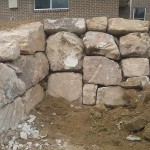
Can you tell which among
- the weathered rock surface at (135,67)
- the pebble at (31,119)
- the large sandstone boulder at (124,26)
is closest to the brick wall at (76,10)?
the large sandstone boulder at (124,26)

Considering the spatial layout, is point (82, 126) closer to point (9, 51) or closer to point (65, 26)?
point (9, 51)

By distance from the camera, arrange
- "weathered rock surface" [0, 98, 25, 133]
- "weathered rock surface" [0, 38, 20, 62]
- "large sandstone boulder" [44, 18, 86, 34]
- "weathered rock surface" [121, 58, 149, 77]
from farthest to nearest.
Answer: "large sandstone boulder" [44, 18, 86, 34] → "weathered rock surface" [121, 58, 149, 77] → "weathered rock surface" [0, 38, 20, 62] → "weathered rock surface" [0, 98, 25, 133]

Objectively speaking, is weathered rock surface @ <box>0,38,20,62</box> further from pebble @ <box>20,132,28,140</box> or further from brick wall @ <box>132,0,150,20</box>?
brick wall @ <box>132,0,150,20</box>

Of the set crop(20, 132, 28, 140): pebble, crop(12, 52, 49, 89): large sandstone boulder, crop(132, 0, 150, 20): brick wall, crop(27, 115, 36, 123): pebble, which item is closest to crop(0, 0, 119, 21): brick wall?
crop(12, 52, 49, 89): large sandstone boulder

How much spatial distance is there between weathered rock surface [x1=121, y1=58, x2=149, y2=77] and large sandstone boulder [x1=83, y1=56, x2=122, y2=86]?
0.49 feet

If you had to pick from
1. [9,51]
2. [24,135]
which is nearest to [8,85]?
[9,51]

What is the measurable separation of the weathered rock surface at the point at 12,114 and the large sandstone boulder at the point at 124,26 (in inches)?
79.0

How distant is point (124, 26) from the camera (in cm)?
550

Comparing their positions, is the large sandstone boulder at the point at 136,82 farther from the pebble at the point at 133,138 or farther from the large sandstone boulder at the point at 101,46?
the pebble at the point at 133,138

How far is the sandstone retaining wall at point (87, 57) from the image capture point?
513cm

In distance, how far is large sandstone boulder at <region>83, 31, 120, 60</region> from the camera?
17.5 feet

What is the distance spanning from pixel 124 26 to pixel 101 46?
1.78 ft

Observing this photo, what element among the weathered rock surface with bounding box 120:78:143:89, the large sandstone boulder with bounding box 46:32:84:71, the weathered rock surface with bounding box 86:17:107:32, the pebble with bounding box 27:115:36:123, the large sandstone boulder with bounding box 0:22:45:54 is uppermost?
the weathered rock surface with bounding box 86:17:107:32

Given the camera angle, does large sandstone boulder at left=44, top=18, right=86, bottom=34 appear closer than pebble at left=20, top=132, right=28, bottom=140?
No
